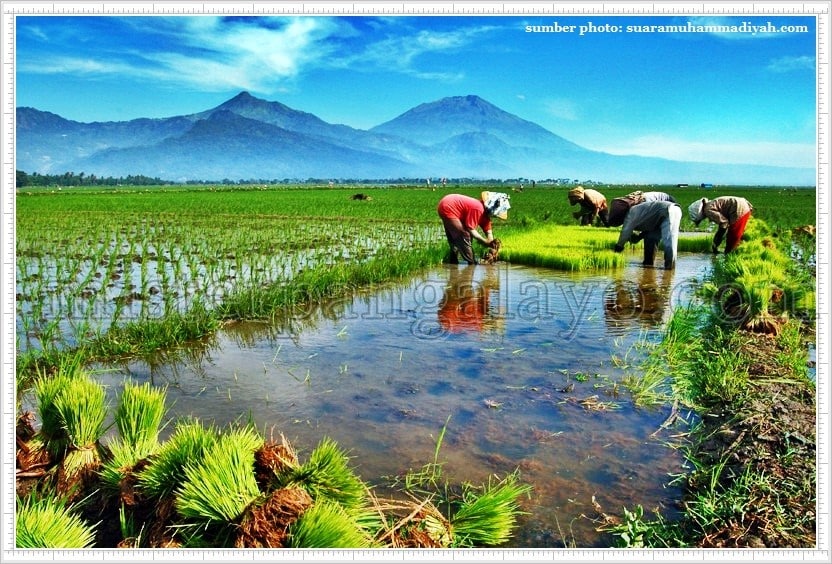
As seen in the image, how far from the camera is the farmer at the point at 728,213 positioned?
9.40 metres

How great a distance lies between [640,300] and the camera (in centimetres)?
664

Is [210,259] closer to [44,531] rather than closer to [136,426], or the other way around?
[136,426]

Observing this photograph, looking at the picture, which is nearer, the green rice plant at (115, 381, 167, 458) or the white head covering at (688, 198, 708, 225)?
the green rice plant at (115, 381, 167, 458)

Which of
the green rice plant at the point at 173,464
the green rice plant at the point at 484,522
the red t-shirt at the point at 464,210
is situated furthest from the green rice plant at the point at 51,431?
the red t-shirt at the point at 464,210

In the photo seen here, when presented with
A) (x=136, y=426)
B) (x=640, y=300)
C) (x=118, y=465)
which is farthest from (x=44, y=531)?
(x=640, y=300)

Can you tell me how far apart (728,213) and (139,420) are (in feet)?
31.6

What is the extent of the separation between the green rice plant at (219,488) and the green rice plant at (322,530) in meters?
0.23

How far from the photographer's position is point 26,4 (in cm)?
231

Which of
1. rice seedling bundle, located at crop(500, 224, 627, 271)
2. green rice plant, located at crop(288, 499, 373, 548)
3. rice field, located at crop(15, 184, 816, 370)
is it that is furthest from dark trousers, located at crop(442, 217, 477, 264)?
green rice plant, located at crop(288, 499, 373, 548)

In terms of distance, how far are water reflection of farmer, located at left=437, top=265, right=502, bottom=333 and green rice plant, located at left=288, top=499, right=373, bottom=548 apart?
11.9ft

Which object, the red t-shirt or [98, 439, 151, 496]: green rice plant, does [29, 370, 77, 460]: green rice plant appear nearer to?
[98, 439, 151, 496]: green rice plant

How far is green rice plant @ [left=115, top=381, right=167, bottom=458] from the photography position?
241cm

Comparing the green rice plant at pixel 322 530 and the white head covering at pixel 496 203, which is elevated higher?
the white head covering at pixel 496 203

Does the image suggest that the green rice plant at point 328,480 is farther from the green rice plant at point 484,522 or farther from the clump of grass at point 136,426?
the clump of grass at point 136,426
